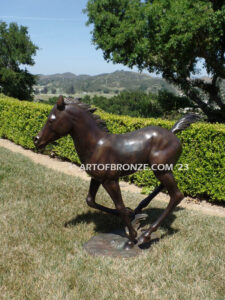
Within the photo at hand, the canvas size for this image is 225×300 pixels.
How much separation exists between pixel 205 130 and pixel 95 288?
456 centimetres

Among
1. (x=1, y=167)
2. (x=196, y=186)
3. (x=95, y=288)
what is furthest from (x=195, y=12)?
(x=95, y=288)

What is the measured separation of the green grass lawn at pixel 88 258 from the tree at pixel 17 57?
35419 millimetres

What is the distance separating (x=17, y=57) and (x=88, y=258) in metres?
40.7

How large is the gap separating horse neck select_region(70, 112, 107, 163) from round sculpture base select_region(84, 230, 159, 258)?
127 cm

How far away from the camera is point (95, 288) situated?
3.11 meters

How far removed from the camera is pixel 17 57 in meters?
39.2

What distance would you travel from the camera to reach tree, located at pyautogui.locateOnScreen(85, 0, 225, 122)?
35.1 ft

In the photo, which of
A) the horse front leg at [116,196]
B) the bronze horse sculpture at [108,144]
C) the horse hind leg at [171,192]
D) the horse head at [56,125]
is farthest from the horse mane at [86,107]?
the horse hind leg at [171,192]

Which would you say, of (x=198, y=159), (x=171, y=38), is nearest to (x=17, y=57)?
(x=171, y=38)

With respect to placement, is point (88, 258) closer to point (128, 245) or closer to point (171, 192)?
point (128, 245)

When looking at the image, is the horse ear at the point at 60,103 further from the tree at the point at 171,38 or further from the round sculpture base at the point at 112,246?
the tree at the point at 171,38

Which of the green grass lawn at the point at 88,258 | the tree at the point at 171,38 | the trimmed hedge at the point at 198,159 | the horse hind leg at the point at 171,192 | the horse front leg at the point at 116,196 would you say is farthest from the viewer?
the tree at the point at 171,38

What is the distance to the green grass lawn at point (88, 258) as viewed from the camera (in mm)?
3072

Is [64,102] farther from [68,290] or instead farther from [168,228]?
[168,228]
